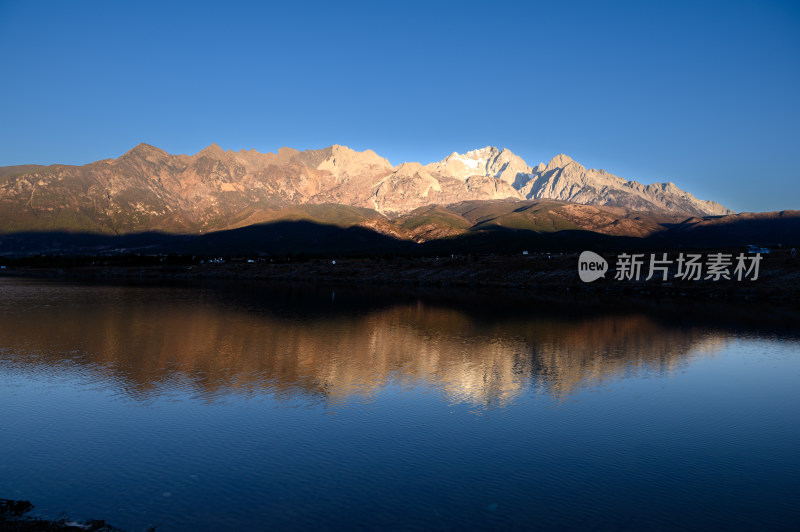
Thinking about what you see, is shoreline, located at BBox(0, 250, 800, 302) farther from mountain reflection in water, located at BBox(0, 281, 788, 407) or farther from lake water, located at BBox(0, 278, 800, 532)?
lake water, located at BBox(0, 278, 800, 532)

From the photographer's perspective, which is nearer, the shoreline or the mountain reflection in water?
the mountain reflection in water

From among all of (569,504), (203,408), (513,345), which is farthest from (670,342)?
(203,408)

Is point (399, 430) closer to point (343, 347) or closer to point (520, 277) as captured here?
point (343, 347)

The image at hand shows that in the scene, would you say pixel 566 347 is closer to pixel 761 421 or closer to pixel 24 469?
pixel 761 421

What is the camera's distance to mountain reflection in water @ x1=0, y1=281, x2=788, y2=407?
34406mm

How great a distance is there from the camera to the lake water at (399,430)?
685 inches

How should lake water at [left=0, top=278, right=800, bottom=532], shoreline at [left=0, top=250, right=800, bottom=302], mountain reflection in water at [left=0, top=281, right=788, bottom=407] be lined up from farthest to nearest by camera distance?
shoreline at [left=0, top=250, right=800, bottom=302], mountain reflection in water at [left=0, top=281, right=788, bottom=407], lake water at [left=0, top=278, right=800, bottom=532]

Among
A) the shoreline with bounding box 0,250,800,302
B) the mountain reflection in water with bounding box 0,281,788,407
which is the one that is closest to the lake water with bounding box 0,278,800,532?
the mountain reflection in water with bounding box 0,281,788,407

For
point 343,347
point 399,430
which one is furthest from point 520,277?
point 399,430

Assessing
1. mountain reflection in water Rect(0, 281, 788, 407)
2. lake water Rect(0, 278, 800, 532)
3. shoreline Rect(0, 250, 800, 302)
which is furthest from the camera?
shoreline Rect(0, 250, 800, 302)

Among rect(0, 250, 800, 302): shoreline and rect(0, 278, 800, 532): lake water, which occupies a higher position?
rect(0, 250, 800, 302): shoreline

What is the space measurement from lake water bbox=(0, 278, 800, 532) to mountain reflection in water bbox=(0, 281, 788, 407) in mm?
334

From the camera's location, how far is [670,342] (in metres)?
53.2

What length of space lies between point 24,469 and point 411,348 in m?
33.0
